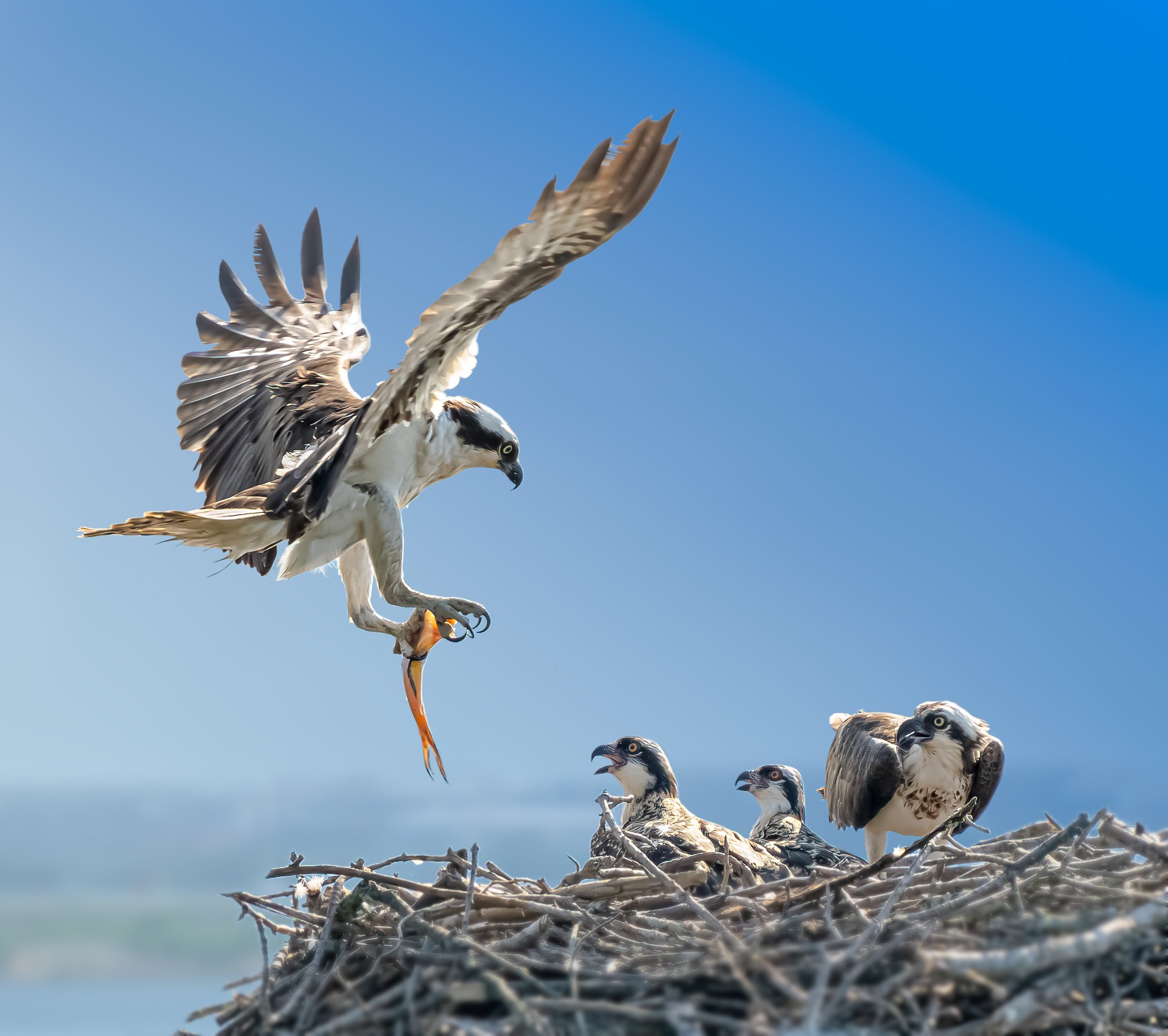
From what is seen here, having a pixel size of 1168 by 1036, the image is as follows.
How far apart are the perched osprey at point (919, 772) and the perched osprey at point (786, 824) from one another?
1.31 ft

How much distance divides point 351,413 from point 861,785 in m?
4.02

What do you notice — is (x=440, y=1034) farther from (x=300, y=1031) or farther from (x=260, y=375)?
(x=260, y=375)

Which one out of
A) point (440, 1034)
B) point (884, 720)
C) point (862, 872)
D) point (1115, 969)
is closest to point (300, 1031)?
point (440, 1034)

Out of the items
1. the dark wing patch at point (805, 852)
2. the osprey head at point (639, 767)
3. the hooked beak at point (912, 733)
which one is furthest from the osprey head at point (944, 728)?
the osprey head at point (639, 767)

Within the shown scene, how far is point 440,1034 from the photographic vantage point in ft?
10.3

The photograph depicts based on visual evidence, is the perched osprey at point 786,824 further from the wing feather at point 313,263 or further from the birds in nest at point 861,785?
the wing feather at point 313,263

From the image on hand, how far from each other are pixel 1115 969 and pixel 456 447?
414 centimetres

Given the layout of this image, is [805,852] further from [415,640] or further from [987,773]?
[415,640]

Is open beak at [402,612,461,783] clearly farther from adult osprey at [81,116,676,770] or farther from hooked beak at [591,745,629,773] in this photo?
hooked beak at [591,745,629,773]

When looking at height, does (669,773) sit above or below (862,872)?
above

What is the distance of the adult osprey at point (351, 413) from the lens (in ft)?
14.4

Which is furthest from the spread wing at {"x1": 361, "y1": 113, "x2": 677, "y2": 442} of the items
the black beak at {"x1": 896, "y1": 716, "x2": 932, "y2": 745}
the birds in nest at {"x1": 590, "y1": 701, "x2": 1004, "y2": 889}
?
the black beak at {"x1": 896, "y1": 716, "x2": 932, "y2": 745}

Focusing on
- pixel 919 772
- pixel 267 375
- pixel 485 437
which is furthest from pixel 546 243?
pixel 919 772

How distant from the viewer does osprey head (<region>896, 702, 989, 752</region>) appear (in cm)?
709
